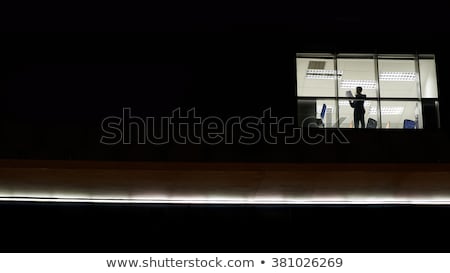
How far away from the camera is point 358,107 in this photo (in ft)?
50.1

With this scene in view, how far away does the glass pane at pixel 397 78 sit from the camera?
15.5 metres

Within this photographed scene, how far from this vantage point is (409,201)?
14117 mm

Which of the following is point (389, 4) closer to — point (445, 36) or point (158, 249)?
point (445, 36)

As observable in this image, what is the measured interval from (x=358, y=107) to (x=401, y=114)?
3.42 ft

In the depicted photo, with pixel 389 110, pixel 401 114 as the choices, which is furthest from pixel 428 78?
pixel 389 110

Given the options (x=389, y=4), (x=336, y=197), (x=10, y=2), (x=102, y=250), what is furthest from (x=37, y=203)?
(x=389, y=4)

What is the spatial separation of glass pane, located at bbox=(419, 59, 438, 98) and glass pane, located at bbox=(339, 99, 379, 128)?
123cm

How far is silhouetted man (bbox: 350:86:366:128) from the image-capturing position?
597 inches

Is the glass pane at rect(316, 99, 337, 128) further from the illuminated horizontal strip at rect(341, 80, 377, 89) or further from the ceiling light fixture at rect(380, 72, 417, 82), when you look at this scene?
the ceiling light fixture at rect(380, 72, 417, 82)

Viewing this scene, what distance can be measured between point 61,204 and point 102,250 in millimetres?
1328

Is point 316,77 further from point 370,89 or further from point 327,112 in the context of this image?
point 370,89

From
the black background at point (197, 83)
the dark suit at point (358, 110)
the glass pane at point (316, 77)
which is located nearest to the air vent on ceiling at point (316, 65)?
the glass pane at point (316, 77)
